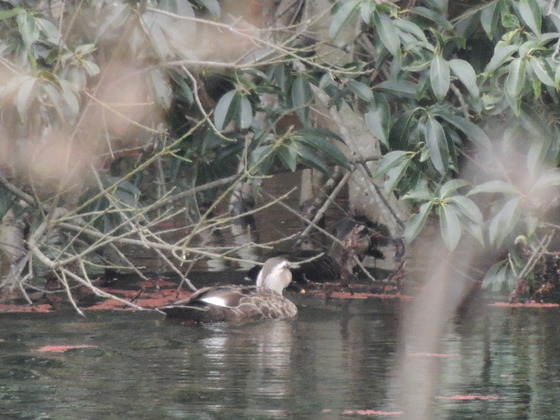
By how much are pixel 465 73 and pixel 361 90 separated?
0.73m

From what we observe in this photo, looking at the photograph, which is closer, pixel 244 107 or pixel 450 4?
pixel 244 107

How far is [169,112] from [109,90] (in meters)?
1.00

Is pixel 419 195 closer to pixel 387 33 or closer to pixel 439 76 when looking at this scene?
pixel 439 76

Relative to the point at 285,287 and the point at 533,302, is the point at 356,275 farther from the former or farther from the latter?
the point at 533,302

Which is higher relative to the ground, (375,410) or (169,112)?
(169,112)

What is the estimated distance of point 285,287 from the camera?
404 inches

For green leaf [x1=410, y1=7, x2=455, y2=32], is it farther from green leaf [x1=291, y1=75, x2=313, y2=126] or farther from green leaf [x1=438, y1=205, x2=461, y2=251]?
green leaf [x1=438, y1=205, x2=461, y2=251]

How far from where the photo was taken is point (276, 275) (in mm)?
10023

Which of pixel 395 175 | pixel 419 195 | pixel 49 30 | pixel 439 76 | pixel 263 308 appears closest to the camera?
pixel 49 30

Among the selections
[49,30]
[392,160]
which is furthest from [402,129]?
[49,30]

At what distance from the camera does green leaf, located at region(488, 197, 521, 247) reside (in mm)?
8328

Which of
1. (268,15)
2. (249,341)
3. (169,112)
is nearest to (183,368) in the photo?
(249,341)

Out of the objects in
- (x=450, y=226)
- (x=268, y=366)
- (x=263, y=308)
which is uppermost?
(x=450, y=226)

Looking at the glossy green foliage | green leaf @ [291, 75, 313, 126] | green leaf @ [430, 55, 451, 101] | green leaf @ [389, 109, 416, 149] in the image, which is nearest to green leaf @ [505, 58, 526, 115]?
the glossy green foliage
